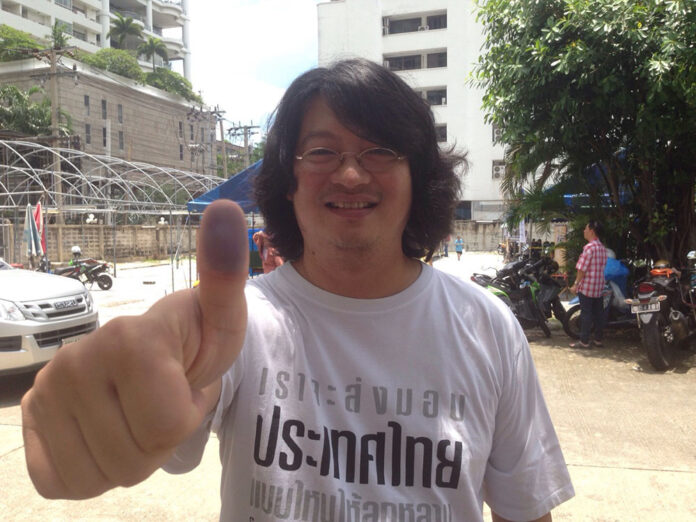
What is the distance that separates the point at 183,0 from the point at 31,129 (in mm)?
40504

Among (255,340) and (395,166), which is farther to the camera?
(395,166)

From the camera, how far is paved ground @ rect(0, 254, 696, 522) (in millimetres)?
3066

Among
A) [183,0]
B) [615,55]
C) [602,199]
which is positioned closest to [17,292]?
[615,55]

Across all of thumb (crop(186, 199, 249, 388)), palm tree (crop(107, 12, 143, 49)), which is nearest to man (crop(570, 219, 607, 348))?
thumb (crop(186, 199, 249, 388))

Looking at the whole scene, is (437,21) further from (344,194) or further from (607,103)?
(344,194)

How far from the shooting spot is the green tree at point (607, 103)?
221 inches

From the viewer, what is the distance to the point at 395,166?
4.33ft

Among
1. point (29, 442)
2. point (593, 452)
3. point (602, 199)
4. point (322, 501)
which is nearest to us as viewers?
point (29, 442)

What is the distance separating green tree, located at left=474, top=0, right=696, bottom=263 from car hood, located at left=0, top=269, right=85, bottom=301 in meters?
4.95

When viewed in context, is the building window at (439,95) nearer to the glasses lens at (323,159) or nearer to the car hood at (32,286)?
the car hood at (32,286)

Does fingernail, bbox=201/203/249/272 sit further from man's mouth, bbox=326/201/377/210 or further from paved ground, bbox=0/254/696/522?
paved ground, bbox=0/254/696/522

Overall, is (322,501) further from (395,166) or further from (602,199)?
(602,199)

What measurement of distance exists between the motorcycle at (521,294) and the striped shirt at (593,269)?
87 cm

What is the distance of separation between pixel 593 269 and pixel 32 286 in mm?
5686
